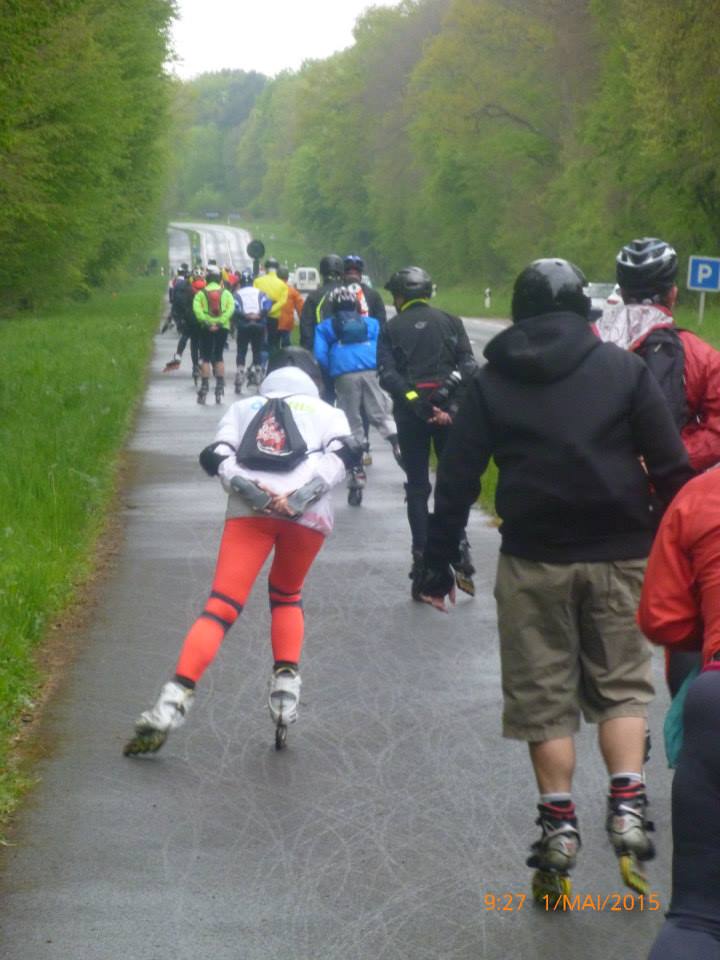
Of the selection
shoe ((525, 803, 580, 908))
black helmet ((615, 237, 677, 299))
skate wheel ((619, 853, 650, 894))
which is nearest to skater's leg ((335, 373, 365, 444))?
black helmet ((615, 237, 677, 299))

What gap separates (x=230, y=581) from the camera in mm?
6543

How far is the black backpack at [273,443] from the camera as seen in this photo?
654 centimetres

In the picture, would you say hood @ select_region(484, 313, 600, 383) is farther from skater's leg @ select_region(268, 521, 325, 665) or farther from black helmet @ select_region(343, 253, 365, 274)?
black helmet @ select_region(343, 253, 365, 274)

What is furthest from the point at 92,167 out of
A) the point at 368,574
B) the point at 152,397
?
the point at 368,574

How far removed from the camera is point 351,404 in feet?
44.2

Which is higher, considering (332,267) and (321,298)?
(332,267)

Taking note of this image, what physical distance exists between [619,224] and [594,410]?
5057 centimetres

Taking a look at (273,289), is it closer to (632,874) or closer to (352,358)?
(352,358)

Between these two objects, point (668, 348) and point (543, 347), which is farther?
point (668, 348)

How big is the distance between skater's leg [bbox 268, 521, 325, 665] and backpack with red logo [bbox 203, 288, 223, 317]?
49.1ft

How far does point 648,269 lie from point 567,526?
1.22 meters

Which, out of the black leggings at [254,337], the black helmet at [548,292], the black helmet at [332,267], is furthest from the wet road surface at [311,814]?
the black leggings at [254,337]

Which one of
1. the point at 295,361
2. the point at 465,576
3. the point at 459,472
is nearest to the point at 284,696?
the point at 295,361
